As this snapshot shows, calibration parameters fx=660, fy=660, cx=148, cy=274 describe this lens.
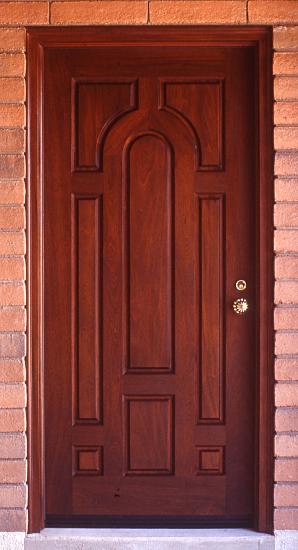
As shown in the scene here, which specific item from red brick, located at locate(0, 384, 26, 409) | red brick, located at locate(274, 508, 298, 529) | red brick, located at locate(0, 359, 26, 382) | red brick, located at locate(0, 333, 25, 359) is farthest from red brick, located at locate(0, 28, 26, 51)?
red brick, located at locate(274, 508, 298, 529)

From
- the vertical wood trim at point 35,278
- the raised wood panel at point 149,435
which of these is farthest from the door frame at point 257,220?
the raised wood panel at point 149,435

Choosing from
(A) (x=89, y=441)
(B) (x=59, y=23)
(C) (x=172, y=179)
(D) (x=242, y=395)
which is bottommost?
(A) (x=89, y=441)

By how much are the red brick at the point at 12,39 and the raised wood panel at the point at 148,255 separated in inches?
24.0

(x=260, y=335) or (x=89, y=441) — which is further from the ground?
(x=260, y=335)

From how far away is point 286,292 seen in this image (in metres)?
2.77

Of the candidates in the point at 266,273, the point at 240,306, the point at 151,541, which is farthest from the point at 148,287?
the point at 151,541

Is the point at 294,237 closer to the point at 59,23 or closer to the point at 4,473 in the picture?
the point at 59,23

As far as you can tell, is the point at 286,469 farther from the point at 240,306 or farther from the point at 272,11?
the point at 272,11

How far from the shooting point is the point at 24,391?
2793 mm

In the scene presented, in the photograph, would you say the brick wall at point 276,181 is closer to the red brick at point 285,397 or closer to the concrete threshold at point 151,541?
the red brick at point 285,397

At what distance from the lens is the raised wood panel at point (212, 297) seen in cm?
290

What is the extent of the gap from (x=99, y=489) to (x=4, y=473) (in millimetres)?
426

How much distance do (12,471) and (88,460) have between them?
34 cm

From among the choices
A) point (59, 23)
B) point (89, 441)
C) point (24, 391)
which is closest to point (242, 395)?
point (89, 441)
